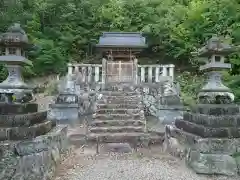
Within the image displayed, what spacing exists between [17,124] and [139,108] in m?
5.41

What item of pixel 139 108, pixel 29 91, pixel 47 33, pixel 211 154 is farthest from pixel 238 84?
pixel 47 33

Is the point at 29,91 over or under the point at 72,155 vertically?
over

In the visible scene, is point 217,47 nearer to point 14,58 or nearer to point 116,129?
point 116,129

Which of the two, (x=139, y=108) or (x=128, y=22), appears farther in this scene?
(x=128, y=22)

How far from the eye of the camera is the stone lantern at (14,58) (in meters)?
4.89

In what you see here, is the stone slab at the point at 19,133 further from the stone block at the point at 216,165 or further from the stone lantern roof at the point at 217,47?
the stone lantern roof at the point at 217,47

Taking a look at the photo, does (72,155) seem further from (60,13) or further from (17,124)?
(60,13)

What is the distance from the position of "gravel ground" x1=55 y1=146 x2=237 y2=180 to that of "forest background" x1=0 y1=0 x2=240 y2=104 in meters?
7.17

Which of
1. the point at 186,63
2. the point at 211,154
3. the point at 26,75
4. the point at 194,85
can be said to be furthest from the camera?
the point at 186,63

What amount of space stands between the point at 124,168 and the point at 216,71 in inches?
106

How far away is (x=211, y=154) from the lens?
443cm

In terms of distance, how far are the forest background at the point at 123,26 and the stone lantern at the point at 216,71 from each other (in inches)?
271

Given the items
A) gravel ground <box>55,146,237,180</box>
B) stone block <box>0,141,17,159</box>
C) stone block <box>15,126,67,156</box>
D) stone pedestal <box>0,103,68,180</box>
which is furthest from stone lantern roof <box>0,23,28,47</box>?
gravel ground <box>55,146,237,180</box>

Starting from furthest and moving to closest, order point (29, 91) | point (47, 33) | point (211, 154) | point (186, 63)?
1. point (47, 33)
2. point (186, 63)
3. point (29, 91)
4. point (211, 154)
